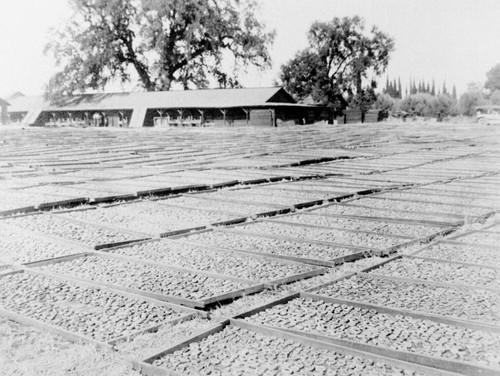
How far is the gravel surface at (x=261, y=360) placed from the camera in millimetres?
3270

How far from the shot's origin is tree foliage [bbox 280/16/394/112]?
3712 centimetres

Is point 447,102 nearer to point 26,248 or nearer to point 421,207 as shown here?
point 421,207

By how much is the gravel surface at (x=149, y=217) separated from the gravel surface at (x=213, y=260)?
83 centimetres

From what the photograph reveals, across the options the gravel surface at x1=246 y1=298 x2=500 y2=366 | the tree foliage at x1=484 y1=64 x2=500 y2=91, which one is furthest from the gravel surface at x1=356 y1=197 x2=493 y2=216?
the tree foliage at x1=484 y1=64 x2=500 y2=91

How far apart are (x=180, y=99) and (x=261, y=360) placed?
39.1 meters

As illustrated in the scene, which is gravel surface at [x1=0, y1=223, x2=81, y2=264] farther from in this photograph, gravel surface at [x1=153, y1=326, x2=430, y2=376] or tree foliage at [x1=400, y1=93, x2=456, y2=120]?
tree foliage at [x1=400, y1=93, x2=456, y2=120]

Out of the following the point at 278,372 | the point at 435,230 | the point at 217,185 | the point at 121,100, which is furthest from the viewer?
the point at 121,100

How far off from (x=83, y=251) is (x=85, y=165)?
368 inches

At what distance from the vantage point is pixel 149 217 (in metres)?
8.10

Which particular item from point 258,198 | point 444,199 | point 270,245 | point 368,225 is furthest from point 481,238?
point 258,198

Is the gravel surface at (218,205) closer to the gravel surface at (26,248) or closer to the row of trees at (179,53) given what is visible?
the gravel surface at (26,248)

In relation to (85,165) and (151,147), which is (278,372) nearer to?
(85,165)

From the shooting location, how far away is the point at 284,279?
5000 millimetres

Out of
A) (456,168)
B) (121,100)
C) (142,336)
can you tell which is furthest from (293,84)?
(142,336)
